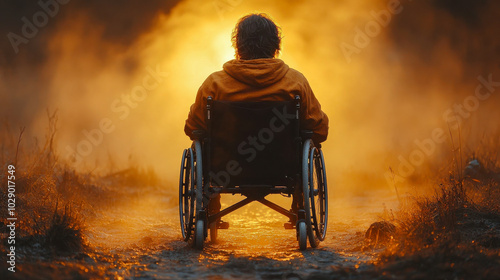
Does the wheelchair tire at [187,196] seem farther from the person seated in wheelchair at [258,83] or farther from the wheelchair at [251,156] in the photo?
the person seated in wheelchair at [258,83]

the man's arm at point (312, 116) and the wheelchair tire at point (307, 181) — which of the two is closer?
the wheelchair tire at point (307, 181)

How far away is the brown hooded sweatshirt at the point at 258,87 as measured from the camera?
13.8ft

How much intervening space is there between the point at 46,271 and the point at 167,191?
5652 mm

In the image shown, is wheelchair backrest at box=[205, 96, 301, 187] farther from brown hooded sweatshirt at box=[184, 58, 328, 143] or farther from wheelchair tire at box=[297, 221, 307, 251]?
wheelchair tire at box=[297, 221, 307, 251]

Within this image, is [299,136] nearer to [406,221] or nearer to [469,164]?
[406,221]

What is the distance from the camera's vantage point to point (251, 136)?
4090 millimetres

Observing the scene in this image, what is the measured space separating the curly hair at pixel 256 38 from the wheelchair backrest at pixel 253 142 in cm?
54

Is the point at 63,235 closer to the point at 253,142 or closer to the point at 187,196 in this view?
the point at 187,196

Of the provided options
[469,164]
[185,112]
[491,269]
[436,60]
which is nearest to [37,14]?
[185,112]

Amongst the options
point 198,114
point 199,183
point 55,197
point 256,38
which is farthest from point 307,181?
point 55,197

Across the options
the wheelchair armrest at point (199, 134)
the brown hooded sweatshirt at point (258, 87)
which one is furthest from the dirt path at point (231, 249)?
the brown hooded sweatshirt at point (258, 87)

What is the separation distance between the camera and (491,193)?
5.01m

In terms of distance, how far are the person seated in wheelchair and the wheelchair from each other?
13 cm

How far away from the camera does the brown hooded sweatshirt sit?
420 cm
